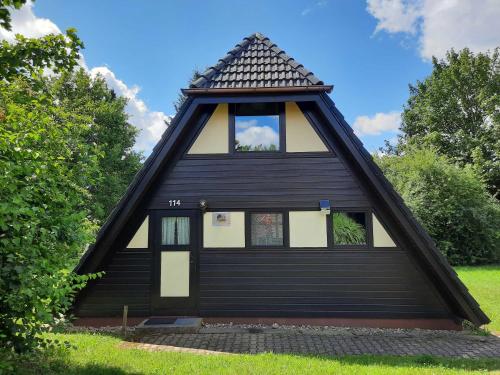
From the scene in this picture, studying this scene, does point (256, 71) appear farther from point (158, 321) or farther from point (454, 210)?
point (454, 210)

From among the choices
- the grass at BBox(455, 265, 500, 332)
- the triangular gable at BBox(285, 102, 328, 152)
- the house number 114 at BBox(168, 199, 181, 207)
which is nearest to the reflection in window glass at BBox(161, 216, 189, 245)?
the house number 114 at BBox(168, 199, 181, 207)

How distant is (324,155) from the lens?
6738 millimetres

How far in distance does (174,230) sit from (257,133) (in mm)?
2714

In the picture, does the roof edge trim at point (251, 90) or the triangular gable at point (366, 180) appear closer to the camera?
the triangular gable at point (366, 180)

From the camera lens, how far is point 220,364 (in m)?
4.32

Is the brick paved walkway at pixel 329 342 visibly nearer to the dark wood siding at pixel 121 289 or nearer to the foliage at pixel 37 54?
the dark wood siding at pixel 121 289

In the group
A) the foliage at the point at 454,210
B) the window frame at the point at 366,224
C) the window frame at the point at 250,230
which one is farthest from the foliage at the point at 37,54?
the foliage at the point at 454,210

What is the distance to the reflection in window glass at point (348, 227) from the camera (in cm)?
657

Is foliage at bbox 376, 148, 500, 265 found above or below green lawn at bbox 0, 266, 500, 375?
above

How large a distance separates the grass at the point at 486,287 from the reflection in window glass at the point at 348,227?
2.90 metres

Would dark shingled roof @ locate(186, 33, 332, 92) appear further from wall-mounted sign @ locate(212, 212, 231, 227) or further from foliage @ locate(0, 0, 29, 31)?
foliage @ locate(0, 0, 29, 31)

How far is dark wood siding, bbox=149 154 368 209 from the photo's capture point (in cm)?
666

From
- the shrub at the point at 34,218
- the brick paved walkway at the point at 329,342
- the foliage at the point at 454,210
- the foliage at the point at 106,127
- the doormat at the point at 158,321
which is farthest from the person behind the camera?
the foliage at the point at 106,127

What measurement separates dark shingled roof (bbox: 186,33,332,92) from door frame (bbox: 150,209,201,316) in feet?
8.53
